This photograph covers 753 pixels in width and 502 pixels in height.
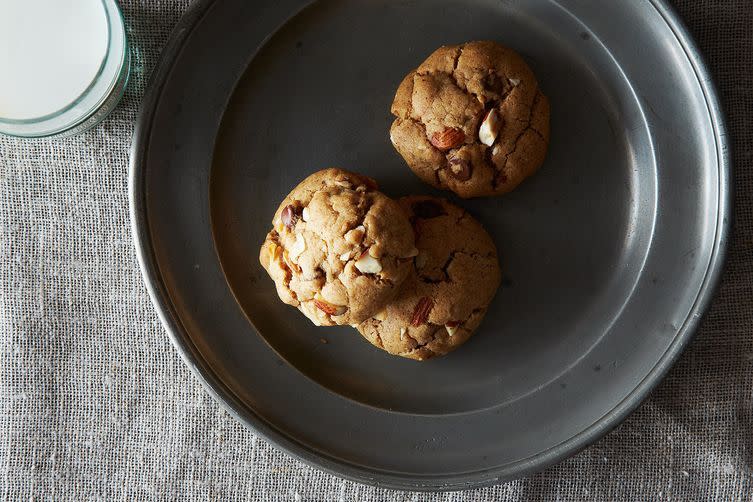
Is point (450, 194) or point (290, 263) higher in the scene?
point (450, 194)

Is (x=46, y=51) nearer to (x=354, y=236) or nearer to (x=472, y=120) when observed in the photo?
(x=354, y=236)

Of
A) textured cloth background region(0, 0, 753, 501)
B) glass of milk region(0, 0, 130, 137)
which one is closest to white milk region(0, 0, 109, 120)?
glass of milk region(0, 0, 130, 137)

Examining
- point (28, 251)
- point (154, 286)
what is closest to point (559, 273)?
point (154, 286)

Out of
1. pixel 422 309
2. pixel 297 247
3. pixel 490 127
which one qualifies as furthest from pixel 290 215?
pixel 490 127

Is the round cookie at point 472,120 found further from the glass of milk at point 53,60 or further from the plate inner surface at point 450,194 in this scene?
the glass of milk at point 53,60

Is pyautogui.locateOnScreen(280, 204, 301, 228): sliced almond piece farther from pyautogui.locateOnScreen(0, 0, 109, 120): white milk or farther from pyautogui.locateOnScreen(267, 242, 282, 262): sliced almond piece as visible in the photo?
pyautogui.locateOnScreen(0, 0, 109, 120): white milk

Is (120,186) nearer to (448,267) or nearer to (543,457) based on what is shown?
(448,267)
